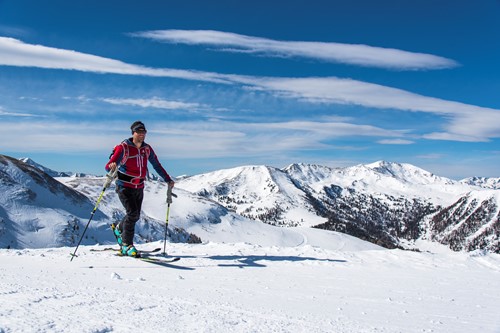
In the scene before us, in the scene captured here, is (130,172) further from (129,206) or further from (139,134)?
(139,134)

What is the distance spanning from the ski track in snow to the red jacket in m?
2.30

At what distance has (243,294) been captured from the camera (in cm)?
758

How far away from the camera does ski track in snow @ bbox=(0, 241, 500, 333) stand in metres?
5.36

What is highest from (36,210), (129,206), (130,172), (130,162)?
(130,162)

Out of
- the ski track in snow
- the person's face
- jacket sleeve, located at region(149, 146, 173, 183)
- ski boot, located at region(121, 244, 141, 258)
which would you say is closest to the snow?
the ski track in snow

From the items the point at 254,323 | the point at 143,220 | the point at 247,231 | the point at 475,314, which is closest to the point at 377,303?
the point at 475,314

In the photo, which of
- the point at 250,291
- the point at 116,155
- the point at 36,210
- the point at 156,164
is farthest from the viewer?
the point at 36,210

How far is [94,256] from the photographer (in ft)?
38.6

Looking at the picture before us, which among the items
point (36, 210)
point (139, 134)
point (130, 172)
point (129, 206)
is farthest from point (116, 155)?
point (36, 210)

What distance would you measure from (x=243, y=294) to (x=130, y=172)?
577 cm

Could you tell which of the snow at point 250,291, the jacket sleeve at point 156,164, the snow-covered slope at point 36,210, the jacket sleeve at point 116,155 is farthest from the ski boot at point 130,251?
the snow-covered slope at point 36,210

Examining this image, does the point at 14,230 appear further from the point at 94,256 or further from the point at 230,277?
the point at 230,277

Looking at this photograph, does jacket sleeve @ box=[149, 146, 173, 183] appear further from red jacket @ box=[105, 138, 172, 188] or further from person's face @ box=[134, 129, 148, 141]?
person's face @ box=[134, 129, 148, 141]

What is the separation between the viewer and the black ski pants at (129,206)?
11.7m
